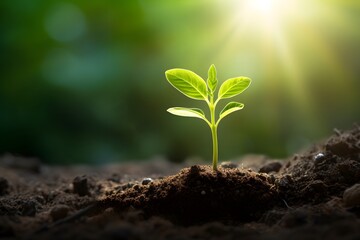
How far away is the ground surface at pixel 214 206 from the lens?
0.85m

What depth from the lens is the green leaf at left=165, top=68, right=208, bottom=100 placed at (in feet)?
3.89

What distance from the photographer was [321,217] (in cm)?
93

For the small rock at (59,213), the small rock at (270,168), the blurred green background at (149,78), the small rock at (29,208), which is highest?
the blurred green background at (149,78)

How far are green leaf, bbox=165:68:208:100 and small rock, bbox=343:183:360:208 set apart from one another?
1.52 feet

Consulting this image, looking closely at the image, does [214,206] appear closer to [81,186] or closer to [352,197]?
[352,197]

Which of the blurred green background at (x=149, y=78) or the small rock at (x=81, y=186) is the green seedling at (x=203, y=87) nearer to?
the small rock at (x=81, y=186)

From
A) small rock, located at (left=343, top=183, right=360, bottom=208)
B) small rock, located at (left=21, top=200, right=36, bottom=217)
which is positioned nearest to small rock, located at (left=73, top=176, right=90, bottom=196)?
small rock, located at (left=21, top=200, right=36, bottom=217)

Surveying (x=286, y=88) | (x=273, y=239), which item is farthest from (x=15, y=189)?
(x=286, y=88)

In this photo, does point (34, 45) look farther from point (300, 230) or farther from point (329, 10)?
point (300, 230)

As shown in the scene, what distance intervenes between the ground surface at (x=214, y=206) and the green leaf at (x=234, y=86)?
229 millimetres

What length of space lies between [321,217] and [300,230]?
0.43 ft

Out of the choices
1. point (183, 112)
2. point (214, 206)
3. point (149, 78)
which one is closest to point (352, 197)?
point (214, 206)

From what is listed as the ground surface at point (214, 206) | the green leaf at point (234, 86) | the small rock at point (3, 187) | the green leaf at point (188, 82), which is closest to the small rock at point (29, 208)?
the ground surface at point (214, 206)

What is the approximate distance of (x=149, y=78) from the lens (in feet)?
12.8
